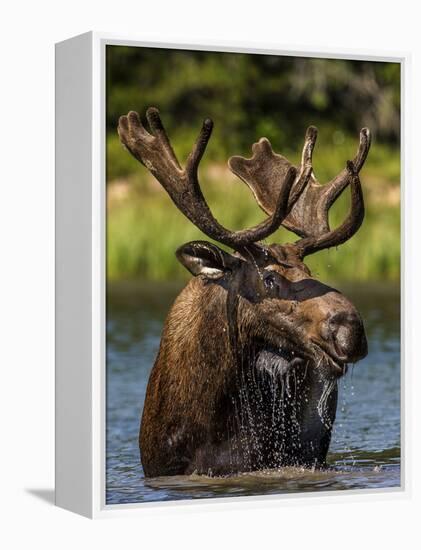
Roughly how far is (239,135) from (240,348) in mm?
9963

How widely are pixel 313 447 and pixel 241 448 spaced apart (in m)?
0.46

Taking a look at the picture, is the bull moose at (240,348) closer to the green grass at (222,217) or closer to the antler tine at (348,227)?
the antler tine at (348,227)

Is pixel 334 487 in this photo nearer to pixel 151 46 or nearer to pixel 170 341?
pixel 170 341

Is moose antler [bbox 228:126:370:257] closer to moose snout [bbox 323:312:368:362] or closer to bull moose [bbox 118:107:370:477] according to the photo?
bull moose [bbox 118:107:370:477]

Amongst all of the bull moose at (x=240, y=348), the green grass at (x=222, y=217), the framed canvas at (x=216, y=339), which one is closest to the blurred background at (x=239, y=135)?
the green grass at (x=222, y=217)

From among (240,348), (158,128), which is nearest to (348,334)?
(240,348)

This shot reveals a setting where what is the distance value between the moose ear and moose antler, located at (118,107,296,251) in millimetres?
90

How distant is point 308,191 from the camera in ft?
36.3

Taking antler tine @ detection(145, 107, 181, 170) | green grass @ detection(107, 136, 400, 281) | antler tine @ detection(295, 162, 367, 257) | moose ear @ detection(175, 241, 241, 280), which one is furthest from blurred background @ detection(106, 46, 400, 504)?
antler tine @ detection(145, 107, 181, 170)

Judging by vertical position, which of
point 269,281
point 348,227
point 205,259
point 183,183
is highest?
point 183,183

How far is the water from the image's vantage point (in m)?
10.4

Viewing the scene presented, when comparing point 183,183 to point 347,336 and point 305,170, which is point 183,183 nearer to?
point 305,170

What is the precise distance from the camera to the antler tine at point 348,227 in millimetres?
10461
